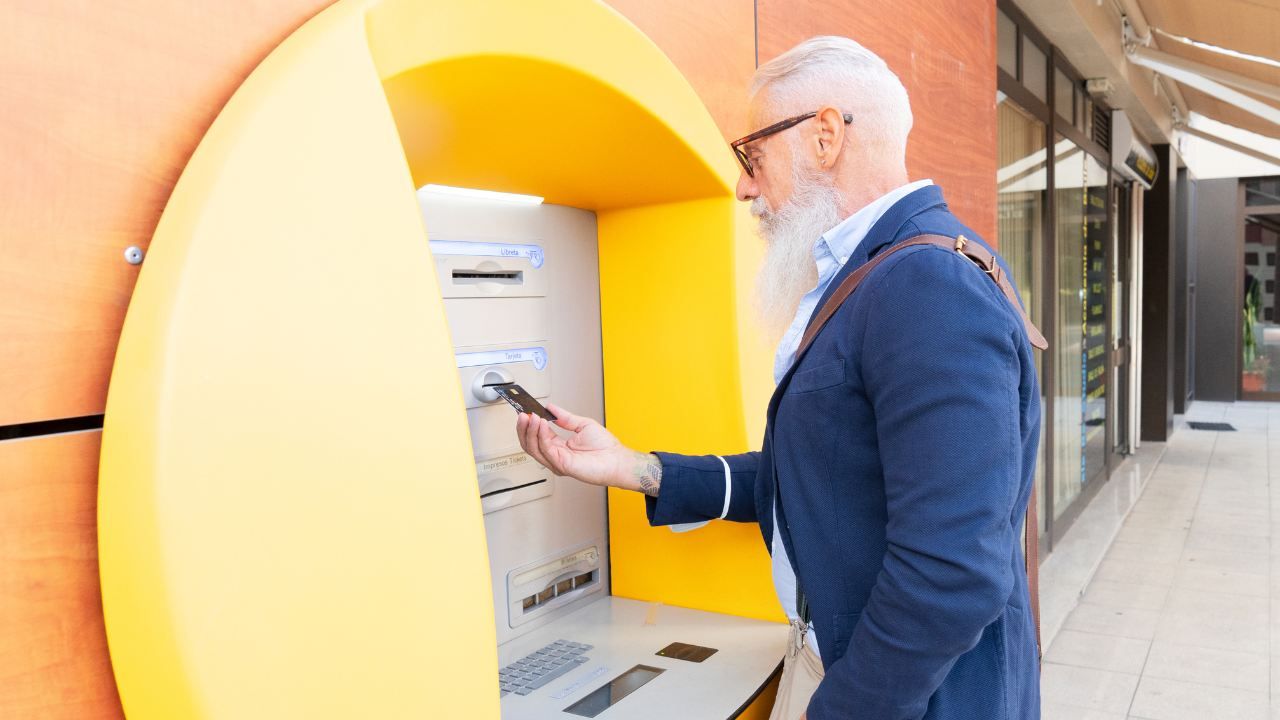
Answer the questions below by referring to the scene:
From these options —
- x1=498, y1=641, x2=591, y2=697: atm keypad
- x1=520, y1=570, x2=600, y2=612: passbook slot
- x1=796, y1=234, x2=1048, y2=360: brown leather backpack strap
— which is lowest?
x1=498, y1=641, x2=591, y2=697: atm keypad

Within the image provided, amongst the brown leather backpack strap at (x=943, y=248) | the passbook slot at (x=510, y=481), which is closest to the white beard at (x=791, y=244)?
the brown leather backpack strap at (x=943, y=248)

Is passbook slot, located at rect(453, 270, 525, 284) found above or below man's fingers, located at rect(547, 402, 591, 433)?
above

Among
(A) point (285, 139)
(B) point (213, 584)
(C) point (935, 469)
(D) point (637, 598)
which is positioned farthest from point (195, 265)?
(D) point (637, 598)

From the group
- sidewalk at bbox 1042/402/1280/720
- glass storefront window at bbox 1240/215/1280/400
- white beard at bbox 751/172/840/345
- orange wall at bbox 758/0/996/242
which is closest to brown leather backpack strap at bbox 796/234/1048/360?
white beard at bbox 751/172/840/345

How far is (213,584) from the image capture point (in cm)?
87

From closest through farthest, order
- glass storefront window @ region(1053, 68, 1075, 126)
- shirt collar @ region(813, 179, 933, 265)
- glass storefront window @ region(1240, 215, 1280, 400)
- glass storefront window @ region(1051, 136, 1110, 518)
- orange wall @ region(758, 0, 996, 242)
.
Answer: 1. shirt collar @ region(813, 179, 933, 265)
2. orange wall @ region(758, 0, 996, 242)
3. glass storefront window @ region(1053, 68, 1075, 126)
4. glass storefront window @ region(1051, 136, 1110, 518)
5. glass storefront window @ region(1240, 215, 1280, 400)

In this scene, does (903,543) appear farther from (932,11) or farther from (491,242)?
(932,11)

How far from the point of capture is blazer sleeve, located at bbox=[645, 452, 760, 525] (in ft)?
5.72

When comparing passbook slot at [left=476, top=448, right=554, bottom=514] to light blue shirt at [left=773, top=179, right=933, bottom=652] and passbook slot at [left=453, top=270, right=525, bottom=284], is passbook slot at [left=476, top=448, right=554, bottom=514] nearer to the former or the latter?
passbook slot at [left=453, top=270, right=525, bottom=284]

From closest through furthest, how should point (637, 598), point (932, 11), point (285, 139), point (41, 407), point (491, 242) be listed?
point (41, 407)
point (285, 139)
point (491, 242)
point (637, 598)
point (932, 11)

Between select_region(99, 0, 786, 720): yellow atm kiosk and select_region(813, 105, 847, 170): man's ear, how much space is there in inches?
11.5

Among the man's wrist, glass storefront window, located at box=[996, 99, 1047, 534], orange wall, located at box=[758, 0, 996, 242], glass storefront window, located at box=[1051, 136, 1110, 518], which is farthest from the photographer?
glass storefront window, located at box=[1051, 136, 1110, 518]

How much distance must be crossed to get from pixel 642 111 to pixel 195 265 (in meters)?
0.83

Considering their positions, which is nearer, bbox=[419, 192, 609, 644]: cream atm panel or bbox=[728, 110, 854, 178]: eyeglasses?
bbox=[728, 110, 854, 178]: eyeglasses
